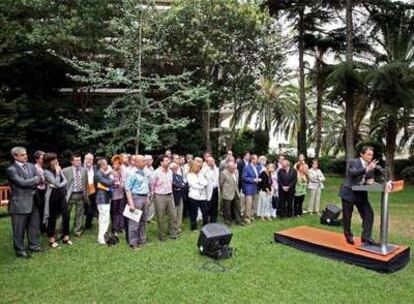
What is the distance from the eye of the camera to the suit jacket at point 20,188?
23.2ft

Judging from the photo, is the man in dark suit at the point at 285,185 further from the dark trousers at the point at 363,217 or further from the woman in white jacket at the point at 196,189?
the dark trousers at the point at 363,217

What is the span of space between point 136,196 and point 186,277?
2.07 meters

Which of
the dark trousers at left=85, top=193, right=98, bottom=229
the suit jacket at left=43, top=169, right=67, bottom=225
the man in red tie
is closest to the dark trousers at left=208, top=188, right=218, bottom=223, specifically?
the dark trousers at left=85, top=193, right=98, bottom=229

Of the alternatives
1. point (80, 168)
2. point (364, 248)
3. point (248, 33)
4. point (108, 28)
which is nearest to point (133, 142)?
point (108, 28)

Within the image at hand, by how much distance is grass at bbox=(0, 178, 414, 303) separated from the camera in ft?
19.0

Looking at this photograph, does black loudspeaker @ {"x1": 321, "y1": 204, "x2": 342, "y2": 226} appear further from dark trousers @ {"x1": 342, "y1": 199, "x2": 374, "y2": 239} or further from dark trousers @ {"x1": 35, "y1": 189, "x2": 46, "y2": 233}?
dark trousers @ {"x1": 35, "y1": 189, "x2": 46, "y2": 233}

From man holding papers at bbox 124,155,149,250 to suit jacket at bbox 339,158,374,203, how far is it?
11.5 ft

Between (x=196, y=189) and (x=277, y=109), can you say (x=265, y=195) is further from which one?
(x=277, y=109)

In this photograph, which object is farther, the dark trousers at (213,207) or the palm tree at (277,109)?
the palm tree at (277,109)

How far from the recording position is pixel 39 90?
18234 millimetres

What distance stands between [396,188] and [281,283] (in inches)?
97.5

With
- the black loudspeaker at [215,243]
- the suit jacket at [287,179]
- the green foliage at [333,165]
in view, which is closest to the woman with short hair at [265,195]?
the suit jacket at [287,179]

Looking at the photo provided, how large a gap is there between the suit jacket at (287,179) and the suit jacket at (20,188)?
19.4 ft

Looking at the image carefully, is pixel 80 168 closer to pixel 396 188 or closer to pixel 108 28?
pixel 396 188
